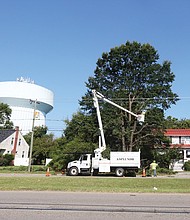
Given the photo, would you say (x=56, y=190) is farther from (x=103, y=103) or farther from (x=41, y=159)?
(x=41, y=159)

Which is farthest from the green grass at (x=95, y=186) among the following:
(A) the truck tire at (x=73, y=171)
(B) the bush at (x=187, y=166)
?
(B) the bush at (x=187, y=166)

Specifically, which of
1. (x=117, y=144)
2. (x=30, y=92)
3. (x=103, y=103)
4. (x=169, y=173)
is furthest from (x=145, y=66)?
(x=30, y=92)

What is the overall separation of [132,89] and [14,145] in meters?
31.6

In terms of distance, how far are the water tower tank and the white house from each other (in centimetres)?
3076

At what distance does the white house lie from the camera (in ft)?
187

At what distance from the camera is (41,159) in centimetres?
6656

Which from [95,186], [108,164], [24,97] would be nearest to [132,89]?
[108,164]

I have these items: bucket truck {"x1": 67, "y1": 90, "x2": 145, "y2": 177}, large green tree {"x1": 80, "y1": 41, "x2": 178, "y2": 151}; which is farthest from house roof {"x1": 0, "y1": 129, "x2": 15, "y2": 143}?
bucket truck {"x1": 67, "y1": 90, "x2": 145, "y2": 177}

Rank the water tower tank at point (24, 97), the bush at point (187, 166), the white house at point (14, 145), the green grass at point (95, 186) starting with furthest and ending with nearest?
the water tower tank at point (24, 97), the white house at point (14, 145), the bush at point (187, 166), the green grass at point (95, 186)

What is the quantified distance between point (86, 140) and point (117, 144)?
465 centimetres

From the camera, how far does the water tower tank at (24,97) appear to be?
99.2 m

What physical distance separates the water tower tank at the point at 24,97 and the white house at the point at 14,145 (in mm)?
30762

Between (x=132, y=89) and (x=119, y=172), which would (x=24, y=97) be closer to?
(x=132, y=89)

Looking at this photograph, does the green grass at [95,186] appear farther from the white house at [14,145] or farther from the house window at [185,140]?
the house window at [185,140]
